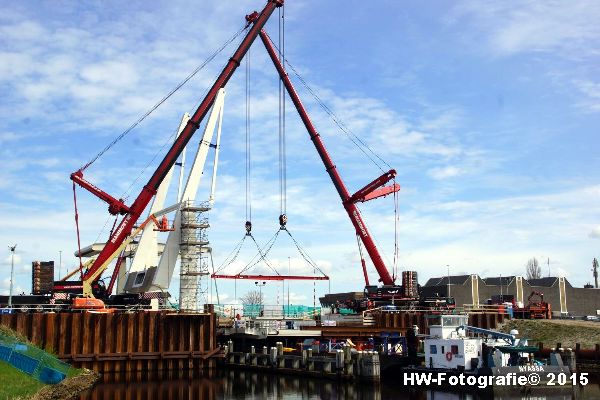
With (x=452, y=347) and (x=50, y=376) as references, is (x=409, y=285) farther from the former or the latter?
(x=50, y=376)

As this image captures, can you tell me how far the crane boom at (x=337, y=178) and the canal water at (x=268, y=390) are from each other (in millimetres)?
24786

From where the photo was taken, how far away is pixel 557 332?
56594mm

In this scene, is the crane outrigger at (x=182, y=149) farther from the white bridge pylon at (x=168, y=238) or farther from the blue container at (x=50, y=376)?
the blue container at (x=50, y=376)

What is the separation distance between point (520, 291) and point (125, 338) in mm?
73664

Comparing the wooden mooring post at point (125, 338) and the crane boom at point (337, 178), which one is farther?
the crane boom at point (337, 178)

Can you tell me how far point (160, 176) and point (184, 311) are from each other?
1694 cm

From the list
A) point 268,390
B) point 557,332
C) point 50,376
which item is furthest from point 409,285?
point 50,376

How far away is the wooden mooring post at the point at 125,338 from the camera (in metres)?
49.8

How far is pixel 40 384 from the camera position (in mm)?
33281

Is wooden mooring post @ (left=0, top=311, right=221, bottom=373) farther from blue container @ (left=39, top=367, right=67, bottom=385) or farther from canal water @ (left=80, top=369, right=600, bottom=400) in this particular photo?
blue container @ (left=39, top=367, right=67, bottom=385)

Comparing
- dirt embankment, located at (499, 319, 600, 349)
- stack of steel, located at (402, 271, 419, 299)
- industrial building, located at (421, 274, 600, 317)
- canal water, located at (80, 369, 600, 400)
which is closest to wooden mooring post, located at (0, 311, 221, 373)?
canal water, located at (80, 369, 600, 400)

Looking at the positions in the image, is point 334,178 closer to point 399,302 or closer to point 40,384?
point 399,302

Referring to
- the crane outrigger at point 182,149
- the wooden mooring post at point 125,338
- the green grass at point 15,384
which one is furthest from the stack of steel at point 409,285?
the green grass at point 15,384

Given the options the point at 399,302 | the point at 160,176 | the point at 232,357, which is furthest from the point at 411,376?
the point at 160,176
